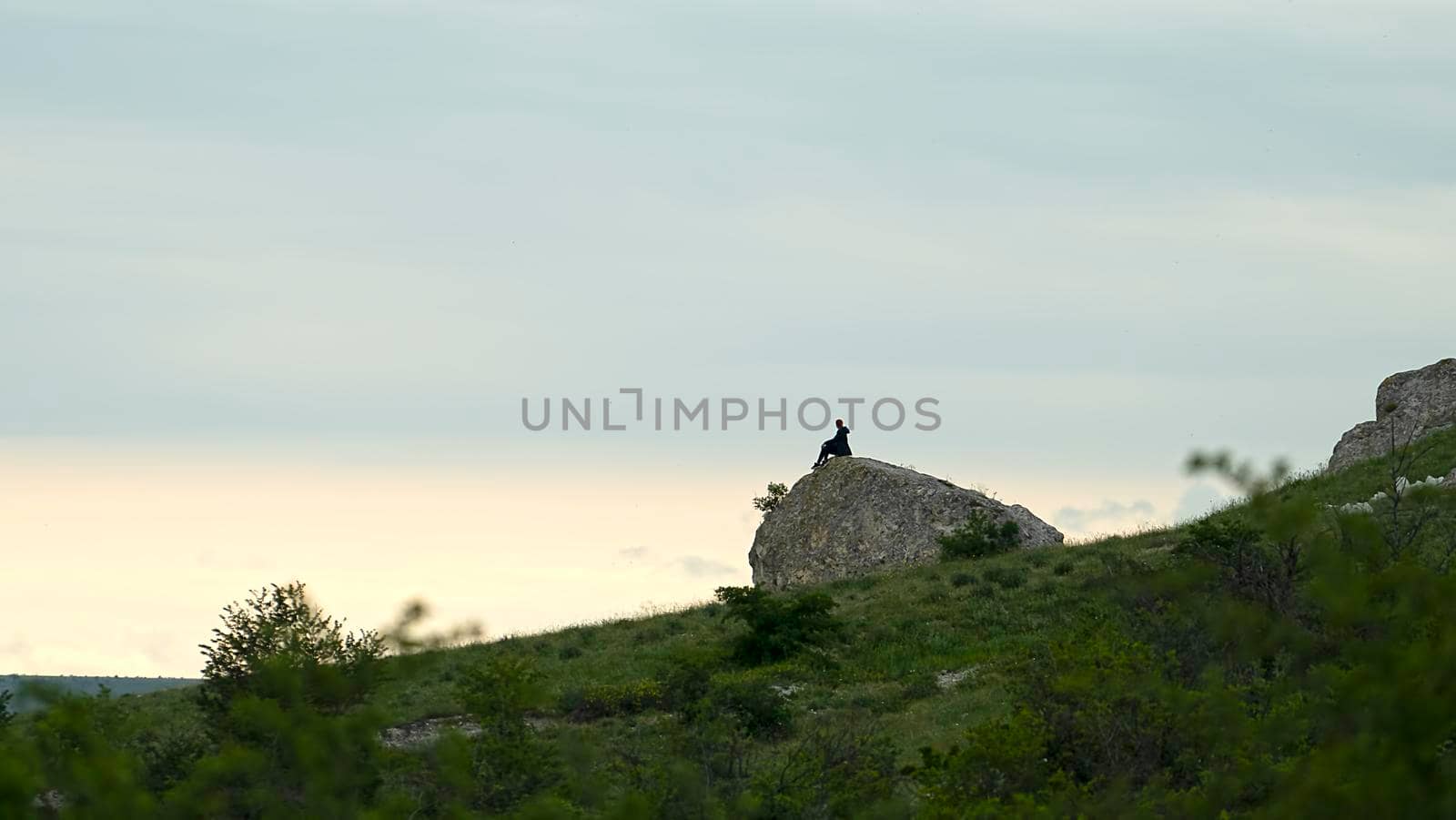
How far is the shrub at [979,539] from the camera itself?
36.2 m

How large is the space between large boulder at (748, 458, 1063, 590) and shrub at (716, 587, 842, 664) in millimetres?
9441

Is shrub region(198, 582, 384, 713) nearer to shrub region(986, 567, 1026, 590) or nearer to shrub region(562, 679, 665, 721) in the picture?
shrub region(562, 679, 665, 721)

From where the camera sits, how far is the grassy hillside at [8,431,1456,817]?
10.5m

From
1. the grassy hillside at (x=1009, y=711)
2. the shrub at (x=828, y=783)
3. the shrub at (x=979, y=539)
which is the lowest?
the shrub at (x=828, y=783)

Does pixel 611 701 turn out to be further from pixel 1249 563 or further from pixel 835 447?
pixel 835 447

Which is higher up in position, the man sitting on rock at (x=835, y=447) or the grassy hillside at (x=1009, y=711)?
the man sitting on rock at (x=835, y=447)

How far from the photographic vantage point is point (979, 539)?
36406 millimetres

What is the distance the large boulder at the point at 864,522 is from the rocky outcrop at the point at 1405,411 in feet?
28.7

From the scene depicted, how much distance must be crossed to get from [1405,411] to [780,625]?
22.7 m

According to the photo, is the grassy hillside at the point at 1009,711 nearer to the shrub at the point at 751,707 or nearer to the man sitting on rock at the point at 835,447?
the shrub at the point at 751,707

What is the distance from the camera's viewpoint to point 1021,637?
26.5 m

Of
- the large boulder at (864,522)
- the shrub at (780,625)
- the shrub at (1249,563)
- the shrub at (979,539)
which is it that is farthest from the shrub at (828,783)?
the large boulder at (864,522)

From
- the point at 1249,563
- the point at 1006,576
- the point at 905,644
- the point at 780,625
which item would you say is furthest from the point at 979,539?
the point at 1249,563

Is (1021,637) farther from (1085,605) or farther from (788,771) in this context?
(788,771)
